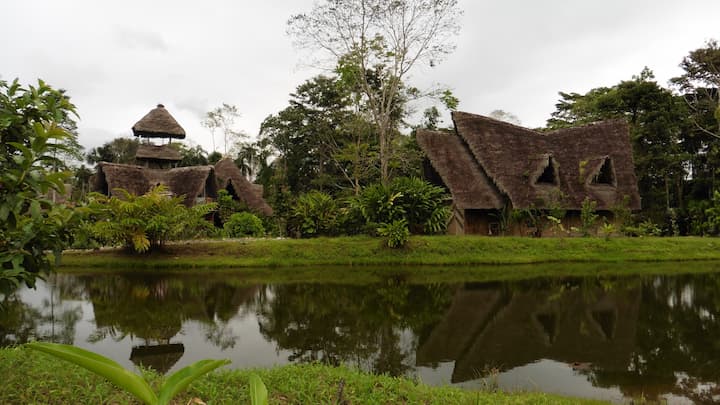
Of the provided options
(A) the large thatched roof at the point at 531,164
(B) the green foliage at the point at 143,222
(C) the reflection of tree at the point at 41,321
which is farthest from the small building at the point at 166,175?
(C) the reflection of tree at the point at 41,321

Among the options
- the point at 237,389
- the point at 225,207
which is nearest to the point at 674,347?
the point at 237,389

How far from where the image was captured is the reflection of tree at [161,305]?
6.66m

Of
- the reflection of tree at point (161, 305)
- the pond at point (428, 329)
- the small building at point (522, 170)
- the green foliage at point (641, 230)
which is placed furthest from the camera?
the small building at point (522, 170)

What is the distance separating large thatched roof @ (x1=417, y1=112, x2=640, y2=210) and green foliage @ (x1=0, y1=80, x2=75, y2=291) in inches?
645

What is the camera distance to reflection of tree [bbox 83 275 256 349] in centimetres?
666

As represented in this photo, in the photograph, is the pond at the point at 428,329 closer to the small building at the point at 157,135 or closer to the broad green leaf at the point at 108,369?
the broad green leaf at the point at 108,369

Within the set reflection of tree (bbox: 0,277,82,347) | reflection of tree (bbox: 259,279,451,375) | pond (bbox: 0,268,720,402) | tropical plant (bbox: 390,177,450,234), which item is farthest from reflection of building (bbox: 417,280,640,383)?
tropical plant (bbox: 390,177,450,234)

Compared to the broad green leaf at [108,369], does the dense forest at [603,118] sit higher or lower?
higher

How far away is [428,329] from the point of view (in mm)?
6680

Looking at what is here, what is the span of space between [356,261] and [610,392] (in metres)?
10.4

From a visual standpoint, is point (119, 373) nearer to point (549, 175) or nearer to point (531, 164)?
point (531, 164)

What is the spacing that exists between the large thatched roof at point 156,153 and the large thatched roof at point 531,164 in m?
15.1

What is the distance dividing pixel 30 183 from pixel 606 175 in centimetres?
2263

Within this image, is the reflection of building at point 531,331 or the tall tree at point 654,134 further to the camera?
the tall tree at point 654,134
